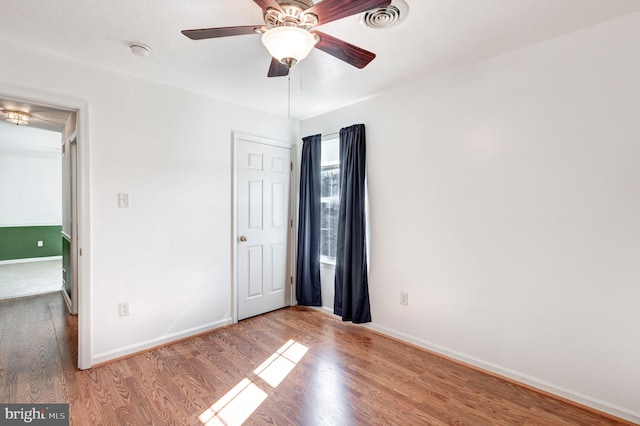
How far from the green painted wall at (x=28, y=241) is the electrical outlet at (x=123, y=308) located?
20.5 feet

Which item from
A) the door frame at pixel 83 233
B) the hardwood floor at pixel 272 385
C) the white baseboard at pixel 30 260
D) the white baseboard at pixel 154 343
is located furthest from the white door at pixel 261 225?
the white baseboard at pixel 30 260

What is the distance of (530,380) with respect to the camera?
86.9 inches

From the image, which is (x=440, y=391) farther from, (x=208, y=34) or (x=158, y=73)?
(x=158, y=73)

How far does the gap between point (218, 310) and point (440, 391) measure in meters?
2.28

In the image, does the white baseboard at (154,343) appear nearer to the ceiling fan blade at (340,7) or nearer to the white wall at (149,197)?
the white wall at (149,197)

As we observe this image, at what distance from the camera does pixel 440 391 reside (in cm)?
216

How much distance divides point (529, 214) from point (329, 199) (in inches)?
82.6

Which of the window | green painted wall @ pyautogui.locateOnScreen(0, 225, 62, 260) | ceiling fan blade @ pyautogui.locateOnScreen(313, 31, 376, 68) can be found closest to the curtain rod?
the window

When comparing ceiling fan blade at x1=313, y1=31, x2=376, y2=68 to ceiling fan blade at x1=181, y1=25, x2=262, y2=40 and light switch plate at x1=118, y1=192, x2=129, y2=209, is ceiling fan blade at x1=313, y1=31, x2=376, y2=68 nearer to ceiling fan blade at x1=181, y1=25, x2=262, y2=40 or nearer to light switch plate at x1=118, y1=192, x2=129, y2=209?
ceiling fan blade at x1=181, y1=25, x2=262, y2=40

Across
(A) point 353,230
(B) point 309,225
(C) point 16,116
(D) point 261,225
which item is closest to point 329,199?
(B) point 309,225

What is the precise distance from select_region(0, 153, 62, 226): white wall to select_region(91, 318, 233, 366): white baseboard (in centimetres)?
638

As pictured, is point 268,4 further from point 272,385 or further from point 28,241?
point 28,241

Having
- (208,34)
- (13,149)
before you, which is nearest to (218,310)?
(208,34)

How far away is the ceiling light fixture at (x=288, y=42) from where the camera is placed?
1.39 m
